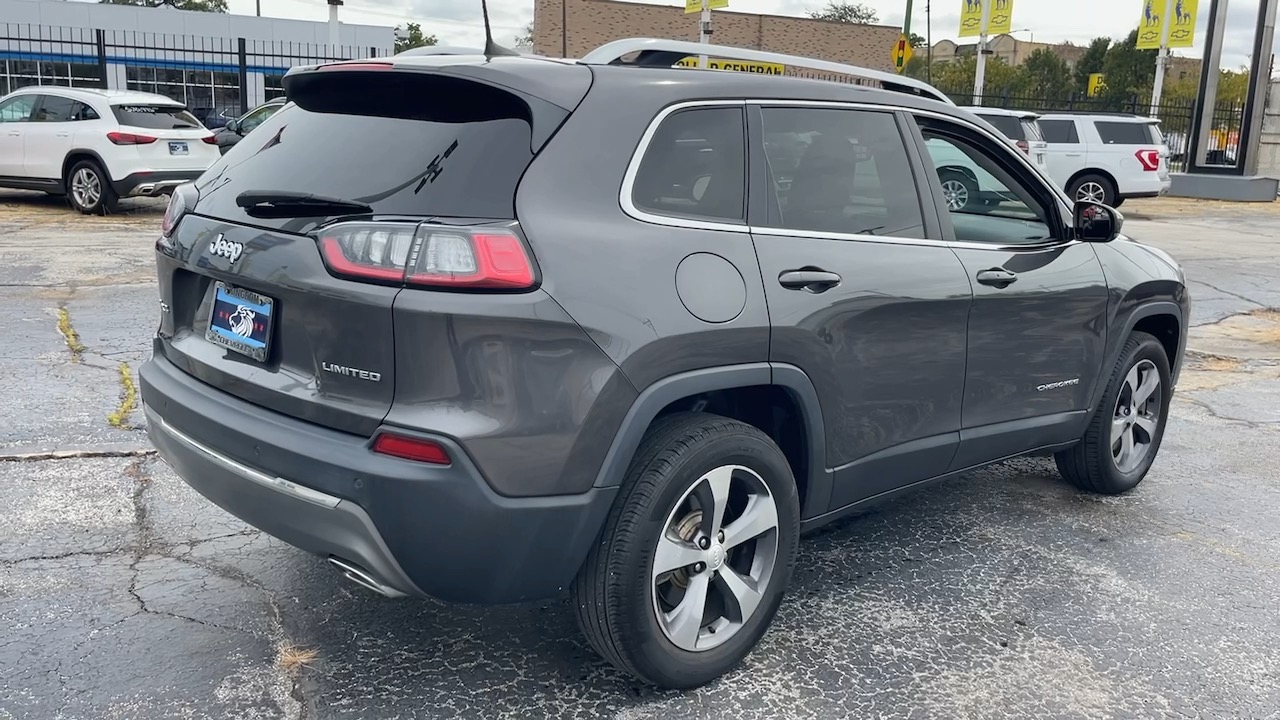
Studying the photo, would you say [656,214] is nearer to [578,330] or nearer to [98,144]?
[578,330]

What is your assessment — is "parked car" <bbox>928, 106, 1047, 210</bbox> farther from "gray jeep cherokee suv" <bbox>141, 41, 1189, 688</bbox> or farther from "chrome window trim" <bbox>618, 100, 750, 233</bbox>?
"chrome window trim" <bbox>618, 100, 750, 233</bbox>

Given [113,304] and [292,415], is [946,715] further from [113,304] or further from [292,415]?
[113,304]

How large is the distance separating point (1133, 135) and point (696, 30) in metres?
40.6

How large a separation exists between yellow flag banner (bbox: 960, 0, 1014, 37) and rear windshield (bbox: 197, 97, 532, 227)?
28.8 m

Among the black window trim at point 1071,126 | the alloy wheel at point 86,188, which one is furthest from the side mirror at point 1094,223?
the black window trim at point 1071,126

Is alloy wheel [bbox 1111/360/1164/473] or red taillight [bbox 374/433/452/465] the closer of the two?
red taillight [bbox 374/433/452/465]

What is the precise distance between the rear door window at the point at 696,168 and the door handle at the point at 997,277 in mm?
1125

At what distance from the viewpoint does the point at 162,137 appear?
13781mm

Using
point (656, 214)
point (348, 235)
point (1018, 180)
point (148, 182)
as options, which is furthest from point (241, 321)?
point (148, 182)

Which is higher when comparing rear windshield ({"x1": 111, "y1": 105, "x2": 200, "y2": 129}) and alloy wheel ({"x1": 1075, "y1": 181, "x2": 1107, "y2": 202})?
rear windshield ({"x1": 111, "y1": 105, "x2": 200, "y2": 129})

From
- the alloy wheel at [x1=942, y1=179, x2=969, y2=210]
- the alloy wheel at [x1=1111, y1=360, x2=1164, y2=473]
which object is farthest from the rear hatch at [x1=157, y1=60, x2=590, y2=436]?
the alloy wheel at [x1=1111, y1=360, x2=1164, y2=473]

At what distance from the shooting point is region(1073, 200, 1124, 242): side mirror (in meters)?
4.31

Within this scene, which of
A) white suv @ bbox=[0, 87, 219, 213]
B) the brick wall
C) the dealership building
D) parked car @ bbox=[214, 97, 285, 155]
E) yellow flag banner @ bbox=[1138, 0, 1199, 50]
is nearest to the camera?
white suv @ bbox=[0, 87, 219, 213]

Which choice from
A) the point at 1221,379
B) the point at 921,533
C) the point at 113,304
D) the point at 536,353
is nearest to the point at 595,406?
the point at 536,353
